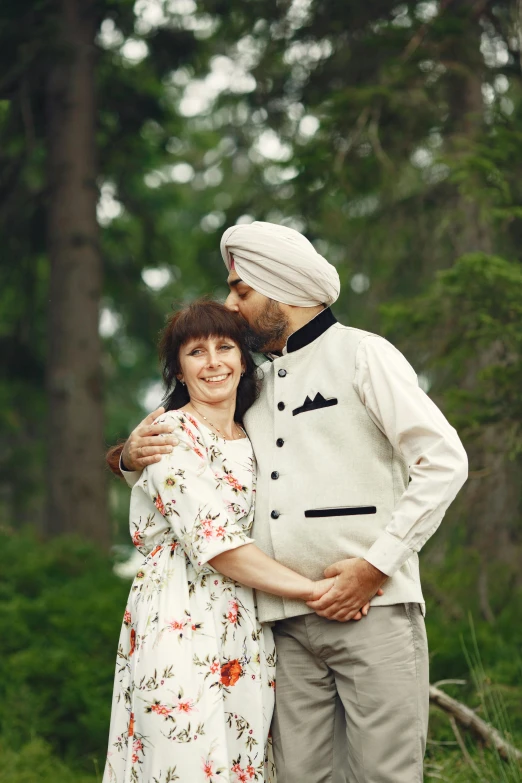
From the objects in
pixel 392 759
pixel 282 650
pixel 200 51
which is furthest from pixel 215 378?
pixel 200 51

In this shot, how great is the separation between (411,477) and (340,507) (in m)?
0.28

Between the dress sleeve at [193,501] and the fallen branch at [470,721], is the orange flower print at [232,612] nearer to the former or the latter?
the dress sleeve at [193,501]

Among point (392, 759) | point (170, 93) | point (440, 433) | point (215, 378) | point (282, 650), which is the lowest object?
point (392, 759)

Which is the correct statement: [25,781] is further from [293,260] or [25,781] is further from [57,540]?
[293,260]

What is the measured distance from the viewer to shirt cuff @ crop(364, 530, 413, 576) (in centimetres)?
323

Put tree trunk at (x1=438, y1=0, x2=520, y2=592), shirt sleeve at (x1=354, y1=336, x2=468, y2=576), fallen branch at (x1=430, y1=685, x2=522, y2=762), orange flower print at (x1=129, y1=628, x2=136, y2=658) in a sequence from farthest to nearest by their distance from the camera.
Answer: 1. tree trunk at (x1=438, y1=0, x2=520, y2=592)
2. fallen branch at (x1=430, y1=685, x2=522, y2=762)
3. orange flower print at (x1=129, y1=628, x2=136, y2=658)
4. shirt sleeve at (x1=354, y1=336, x2=468, y2=576)

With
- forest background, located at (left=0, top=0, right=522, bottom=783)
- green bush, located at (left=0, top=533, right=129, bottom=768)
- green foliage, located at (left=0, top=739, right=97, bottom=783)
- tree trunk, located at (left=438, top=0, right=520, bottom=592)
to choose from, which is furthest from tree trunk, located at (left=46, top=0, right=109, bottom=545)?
tree trunk, located at (left=438, top=0, right=520, bottom=592)

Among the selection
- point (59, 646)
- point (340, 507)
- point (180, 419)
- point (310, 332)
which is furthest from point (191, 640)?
point (59, 646)

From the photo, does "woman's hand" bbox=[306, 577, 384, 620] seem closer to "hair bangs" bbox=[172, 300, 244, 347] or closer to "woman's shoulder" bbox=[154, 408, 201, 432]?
"woman's shoulder" bbox=[154, 408, 201, 432]

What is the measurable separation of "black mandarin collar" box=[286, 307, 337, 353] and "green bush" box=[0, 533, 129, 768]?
3647 millimetres

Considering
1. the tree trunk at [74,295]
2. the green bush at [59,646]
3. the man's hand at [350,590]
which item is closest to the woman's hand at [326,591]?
the man's hand at [350,590]

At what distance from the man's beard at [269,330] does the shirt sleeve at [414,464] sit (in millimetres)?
537

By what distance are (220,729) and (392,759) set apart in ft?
1.91

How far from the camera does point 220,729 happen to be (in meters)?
3.25
